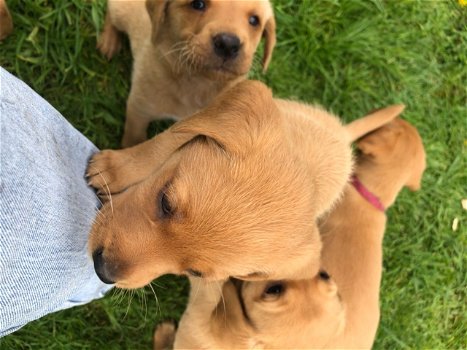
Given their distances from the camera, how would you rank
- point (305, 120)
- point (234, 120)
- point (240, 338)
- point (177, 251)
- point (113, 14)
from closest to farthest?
point (177, 251), point (234, 120), point (240, 338), point (305, 120), point (113, 14)

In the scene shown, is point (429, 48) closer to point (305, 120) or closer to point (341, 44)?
point (341, 44)

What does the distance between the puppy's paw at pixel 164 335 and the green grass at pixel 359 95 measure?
0.23ft

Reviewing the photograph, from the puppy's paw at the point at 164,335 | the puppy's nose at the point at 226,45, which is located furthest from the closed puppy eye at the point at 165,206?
the puppy's paw at the point at 164,335

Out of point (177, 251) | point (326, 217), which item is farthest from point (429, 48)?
point (177, 251)

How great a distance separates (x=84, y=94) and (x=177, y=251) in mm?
2143

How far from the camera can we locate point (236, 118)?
2.22m

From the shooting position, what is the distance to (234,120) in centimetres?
221

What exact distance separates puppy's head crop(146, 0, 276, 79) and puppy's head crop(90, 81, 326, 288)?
25.3 inches

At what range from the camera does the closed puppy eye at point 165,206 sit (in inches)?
80.8

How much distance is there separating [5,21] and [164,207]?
2.17 m

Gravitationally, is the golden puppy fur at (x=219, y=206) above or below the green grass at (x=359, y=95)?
above

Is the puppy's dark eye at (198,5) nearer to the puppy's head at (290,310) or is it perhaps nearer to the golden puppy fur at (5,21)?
the golden puppy fur at (5,21)

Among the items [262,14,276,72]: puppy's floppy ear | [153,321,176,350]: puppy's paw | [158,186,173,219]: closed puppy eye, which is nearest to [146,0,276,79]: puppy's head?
[262,14,276,72]: puppy's floppy ear

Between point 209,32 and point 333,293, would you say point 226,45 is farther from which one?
point 333,293
